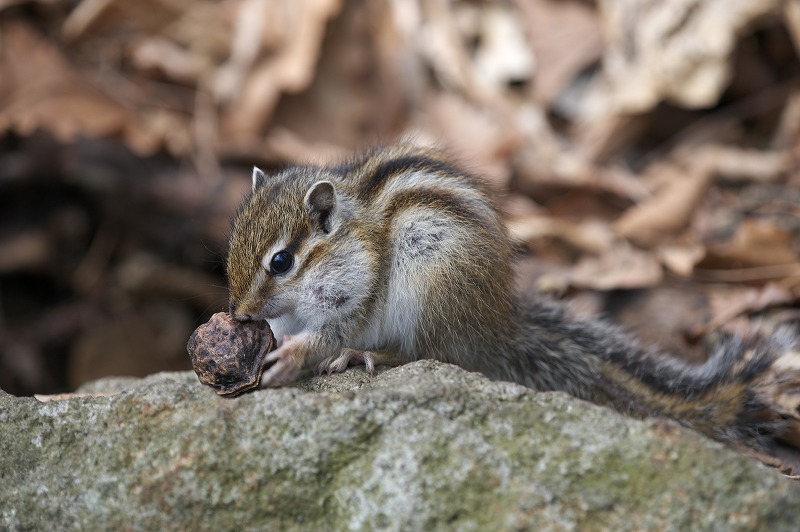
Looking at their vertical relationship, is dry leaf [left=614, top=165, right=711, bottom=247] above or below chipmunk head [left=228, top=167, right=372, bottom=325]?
below

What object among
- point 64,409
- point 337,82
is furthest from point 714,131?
point 64,409

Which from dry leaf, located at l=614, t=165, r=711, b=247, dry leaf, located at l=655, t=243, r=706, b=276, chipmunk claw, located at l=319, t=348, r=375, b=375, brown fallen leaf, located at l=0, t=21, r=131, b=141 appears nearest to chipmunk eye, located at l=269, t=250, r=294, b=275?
chipmunk claw, located at l=319, t=348, r=375, b=375

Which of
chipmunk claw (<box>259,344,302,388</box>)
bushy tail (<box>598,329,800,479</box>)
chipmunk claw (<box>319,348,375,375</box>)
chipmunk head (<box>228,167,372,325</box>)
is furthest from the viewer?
bushy tail (<box>598,329,800,479</box>)

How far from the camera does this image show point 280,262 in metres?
2.99

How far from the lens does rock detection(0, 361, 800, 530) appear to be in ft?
6.43

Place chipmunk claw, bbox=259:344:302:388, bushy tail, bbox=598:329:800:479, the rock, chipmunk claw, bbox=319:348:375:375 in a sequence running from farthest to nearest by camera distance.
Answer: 1. bushy tail, bbox=598:329:800:479
2. chipmunk claw, bbox=319:348:375:375
3. chipmunk claw, bbox=259:344:302:388
4. the rock

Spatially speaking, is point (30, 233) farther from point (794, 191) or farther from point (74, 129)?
point (794, 191)

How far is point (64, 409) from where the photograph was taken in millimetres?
2314

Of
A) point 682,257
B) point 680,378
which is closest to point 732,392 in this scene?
point 680,378

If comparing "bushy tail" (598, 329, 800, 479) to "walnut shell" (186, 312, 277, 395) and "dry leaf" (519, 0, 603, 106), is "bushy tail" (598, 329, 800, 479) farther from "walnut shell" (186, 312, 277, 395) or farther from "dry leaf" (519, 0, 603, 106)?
"dry leaf" (519, 0, 603, 106)

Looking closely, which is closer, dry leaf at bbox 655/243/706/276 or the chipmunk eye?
the chipmunk eye

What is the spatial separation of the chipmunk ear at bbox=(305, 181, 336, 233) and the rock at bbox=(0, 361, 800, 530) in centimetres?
Result: 98

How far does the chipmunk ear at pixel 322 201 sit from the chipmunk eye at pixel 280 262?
197 millimetres

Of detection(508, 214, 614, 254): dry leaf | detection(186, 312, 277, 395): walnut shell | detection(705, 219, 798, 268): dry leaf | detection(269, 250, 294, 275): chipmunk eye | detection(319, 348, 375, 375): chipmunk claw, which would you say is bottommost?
detection(508, 214, 614, 254): dry leaf
